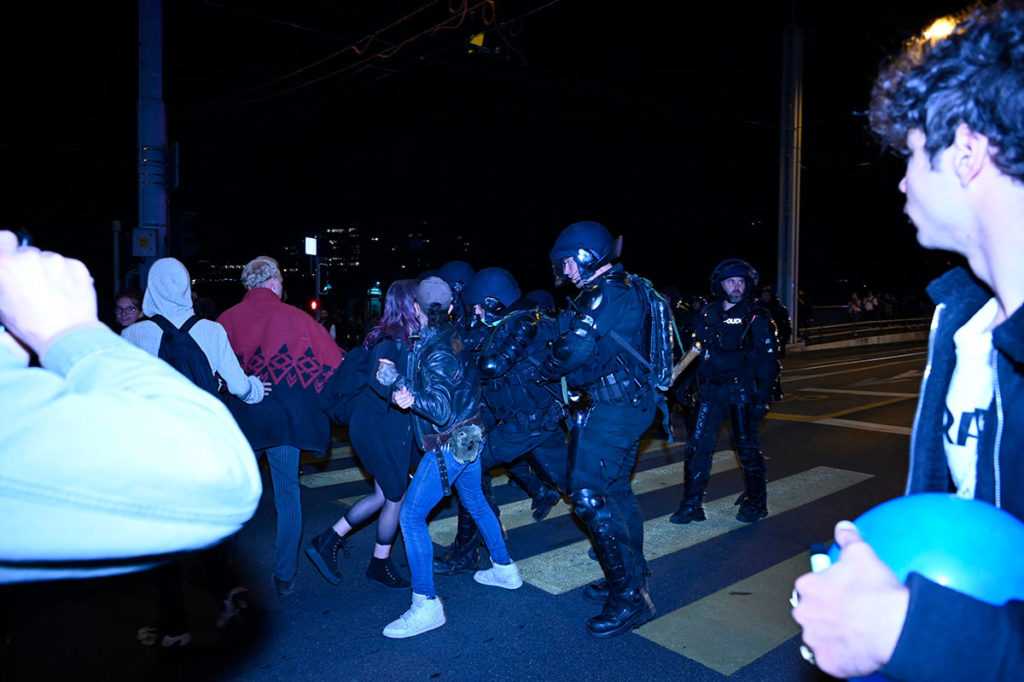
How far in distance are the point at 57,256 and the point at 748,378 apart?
222 inches

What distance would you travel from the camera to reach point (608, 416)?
403 cm

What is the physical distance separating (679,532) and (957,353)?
14.1ft

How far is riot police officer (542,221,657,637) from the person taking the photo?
12.8 feet

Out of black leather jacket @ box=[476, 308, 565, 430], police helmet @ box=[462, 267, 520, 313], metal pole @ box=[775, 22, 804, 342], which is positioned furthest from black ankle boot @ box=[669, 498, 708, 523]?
metal pole @ box=[775, 22, 804, 342]

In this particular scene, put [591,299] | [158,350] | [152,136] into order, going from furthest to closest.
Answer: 1. [152,136]
2. [591,299]
3. [158,350]

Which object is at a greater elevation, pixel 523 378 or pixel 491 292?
pixel 491 292

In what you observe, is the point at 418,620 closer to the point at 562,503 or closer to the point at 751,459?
the point at 562,503

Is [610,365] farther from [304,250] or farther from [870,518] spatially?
[304,250]

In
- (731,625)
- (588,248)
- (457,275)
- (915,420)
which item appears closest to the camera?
(915,420)

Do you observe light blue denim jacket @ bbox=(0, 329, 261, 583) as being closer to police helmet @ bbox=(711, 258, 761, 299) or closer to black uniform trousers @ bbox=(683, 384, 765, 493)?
black uniform trousers @ bbox=(683, 384, 765, 493)

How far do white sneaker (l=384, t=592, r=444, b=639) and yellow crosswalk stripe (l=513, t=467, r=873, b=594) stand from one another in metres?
0.86

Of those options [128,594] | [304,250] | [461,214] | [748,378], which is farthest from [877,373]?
[461,214]

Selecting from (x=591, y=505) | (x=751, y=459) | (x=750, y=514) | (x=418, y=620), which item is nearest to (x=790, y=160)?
(x=751, y=459)

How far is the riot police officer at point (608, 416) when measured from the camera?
12.8ft
